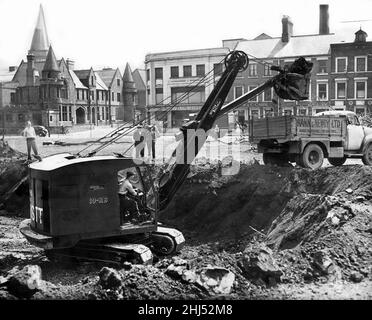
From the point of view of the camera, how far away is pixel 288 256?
28.2 feet

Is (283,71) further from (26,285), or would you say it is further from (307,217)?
(26,285)

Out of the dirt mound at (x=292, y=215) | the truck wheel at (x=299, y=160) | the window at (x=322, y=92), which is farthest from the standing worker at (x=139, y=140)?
the window at (x=322, y=92)

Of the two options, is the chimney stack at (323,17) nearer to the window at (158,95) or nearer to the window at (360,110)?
the window at (158,95)

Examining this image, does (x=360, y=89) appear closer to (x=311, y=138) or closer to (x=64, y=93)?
(x=311, y=138)

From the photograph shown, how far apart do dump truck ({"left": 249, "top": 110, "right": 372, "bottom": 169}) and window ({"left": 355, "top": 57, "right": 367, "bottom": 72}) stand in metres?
8.89

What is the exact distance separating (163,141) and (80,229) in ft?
40.0

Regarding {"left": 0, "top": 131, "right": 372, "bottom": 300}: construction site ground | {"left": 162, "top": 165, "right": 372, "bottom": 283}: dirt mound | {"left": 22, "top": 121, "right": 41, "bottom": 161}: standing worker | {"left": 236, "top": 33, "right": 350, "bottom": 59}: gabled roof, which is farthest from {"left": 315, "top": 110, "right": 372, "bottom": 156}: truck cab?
{"left": 22, "top": 121, "right": 41, "bottom": 161}: standing worker

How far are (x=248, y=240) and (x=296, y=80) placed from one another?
14.0ft

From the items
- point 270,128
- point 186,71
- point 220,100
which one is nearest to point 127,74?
point 186,71

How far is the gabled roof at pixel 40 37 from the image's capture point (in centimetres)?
1172

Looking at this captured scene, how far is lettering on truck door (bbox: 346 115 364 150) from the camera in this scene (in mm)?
16039

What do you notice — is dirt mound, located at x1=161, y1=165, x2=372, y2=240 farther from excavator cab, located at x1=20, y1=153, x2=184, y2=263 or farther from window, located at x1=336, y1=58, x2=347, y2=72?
window, located at x1=336, y1=58, x2=347, y2=72
